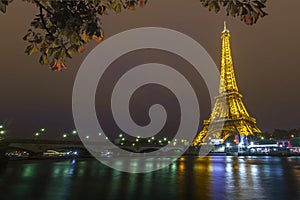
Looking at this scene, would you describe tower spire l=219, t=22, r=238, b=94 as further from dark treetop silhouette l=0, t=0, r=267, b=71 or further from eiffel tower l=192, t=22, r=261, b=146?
dark treetop silhouette l=0, t=0, r=267, b=71

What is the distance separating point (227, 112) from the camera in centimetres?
11588

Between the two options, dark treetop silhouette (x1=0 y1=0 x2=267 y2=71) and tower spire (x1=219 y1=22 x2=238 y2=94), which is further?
tower spire (x1=219 y1=22 x2=238 y2=94)

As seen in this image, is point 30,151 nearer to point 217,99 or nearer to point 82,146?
point 82,146

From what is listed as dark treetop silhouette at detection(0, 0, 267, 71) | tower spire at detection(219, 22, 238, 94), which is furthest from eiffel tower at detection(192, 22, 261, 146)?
dark treetop silhouette at detection(0, 0, 267, 71)

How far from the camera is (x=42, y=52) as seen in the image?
4.34 meters

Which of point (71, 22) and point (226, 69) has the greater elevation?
point (226, 69)

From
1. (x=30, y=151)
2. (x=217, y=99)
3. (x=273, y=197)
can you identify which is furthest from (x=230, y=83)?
(x=273, y=197)

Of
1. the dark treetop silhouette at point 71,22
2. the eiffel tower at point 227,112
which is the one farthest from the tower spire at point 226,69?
the dark treetop silhouette at point 71,22

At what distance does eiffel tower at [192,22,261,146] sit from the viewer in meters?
112

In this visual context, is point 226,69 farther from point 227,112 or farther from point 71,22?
point 71,22

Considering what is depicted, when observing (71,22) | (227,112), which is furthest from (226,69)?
(71,22)

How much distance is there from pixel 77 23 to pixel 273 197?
12670 millimetres

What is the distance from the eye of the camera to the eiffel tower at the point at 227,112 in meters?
112

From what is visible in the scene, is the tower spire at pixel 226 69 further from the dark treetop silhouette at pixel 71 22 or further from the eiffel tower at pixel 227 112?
the dark treetop silhouette at pixel 71 22
